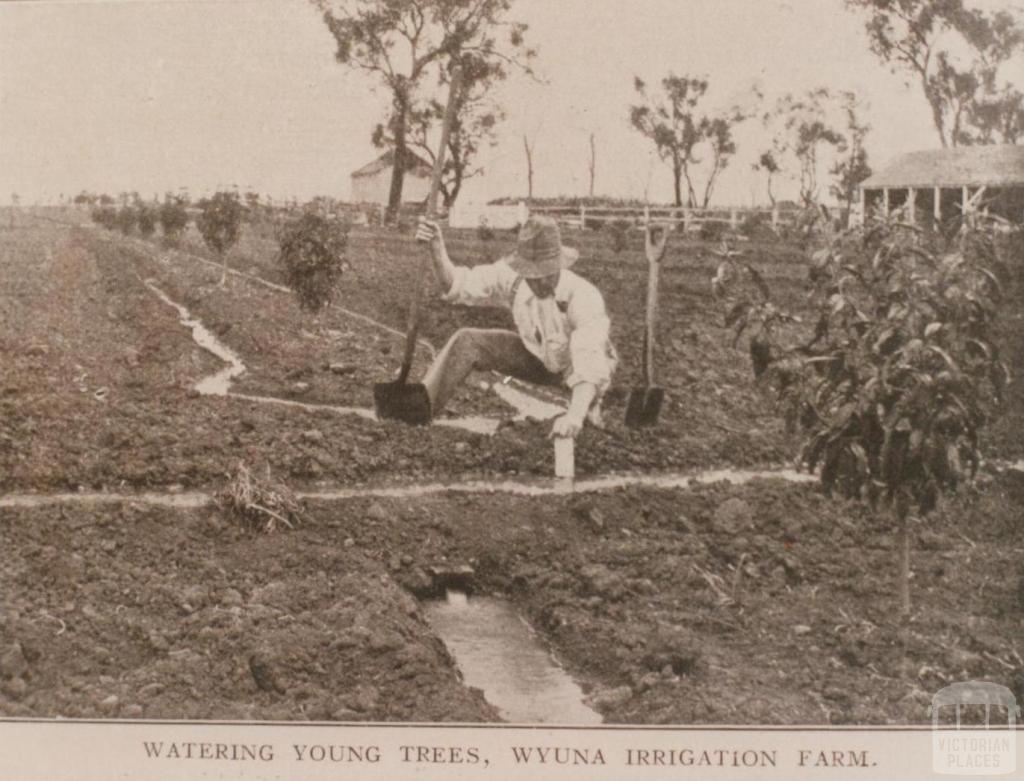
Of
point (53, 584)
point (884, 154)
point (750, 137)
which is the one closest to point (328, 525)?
point (53, 584)

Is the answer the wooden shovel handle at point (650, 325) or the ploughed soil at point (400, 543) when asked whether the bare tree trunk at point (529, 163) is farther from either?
the wooden shovel handle at point (650, 325)

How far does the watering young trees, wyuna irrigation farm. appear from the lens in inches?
120

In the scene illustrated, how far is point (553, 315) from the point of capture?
3432mm

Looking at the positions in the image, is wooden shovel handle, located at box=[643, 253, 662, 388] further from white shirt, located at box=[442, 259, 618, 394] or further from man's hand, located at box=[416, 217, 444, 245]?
man's hand, located at box=[416, 217, 444, 245]

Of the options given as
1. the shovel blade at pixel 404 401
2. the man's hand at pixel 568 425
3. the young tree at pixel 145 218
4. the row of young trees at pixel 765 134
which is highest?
the row of young trees at pixel 765 134

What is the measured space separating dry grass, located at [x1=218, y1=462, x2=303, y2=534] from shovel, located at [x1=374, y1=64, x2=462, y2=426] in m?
0.39

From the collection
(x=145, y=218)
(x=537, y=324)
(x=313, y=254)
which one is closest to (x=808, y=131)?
(x=537, y=324)

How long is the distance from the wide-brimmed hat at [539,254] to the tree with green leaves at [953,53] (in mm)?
1101

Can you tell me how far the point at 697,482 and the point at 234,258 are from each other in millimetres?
1687

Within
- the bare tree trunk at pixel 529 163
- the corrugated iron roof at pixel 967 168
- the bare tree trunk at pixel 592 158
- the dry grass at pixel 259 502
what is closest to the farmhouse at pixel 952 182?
the corrugated iron roof at pixel 967 168

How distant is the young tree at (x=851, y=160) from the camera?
3.48 meters

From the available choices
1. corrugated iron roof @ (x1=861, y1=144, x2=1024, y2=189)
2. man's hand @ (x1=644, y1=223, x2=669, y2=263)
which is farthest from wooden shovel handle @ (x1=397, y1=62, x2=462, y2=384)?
corrugated iron roof @ (x1=861, y1=144, x2=1024, y2=189)

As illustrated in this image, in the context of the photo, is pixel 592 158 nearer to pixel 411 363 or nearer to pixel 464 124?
pixel 464 124

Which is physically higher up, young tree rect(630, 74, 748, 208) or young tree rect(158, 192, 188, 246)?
young tree rect(630, 74, 748, 208)
